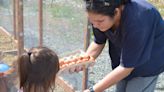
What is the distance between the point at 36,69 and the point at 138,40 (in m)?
0.60

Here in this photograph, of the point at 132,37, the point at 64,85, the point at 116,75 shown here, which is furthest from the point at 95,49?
the point at 64,85

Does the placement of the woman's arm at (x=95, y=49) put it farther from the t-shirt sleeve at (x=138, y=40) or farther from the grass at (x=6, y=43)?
the grass at (x=6, y=43)

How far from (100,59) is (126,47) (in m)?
2.46

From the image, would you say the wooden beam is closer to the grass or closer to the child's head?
the grass

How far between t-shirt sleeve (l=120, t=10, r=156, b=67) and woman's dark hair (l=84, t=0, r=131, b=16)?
0.44ft

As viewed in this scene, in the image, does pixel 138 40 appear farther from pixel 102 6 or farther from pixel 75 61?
pixel 75 61

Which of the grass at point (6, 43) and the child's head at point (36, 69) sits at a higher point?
the child's head at point (36, 69)

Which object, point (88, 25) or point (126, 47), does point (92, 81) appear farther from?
point (126, 47)

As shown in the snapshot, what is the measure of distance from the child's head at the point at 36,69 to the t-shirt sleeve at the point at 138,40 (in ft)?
1.53

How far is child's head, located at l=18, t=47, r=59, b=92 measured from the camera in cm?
191

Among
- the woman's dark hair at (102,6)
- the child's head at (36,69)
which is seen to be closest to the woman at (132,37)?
the woman's dark hair at (102,6)

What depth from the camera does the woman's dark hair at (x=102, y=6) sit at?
2059 millimetres

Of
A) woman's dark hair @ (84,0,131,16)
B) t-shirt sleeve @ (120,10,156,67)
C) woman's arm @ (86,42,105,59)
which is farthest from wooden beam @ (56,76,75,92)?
woman's dark hair @ (84,0,131,16)

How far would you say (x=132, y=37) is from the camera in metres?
2.18
